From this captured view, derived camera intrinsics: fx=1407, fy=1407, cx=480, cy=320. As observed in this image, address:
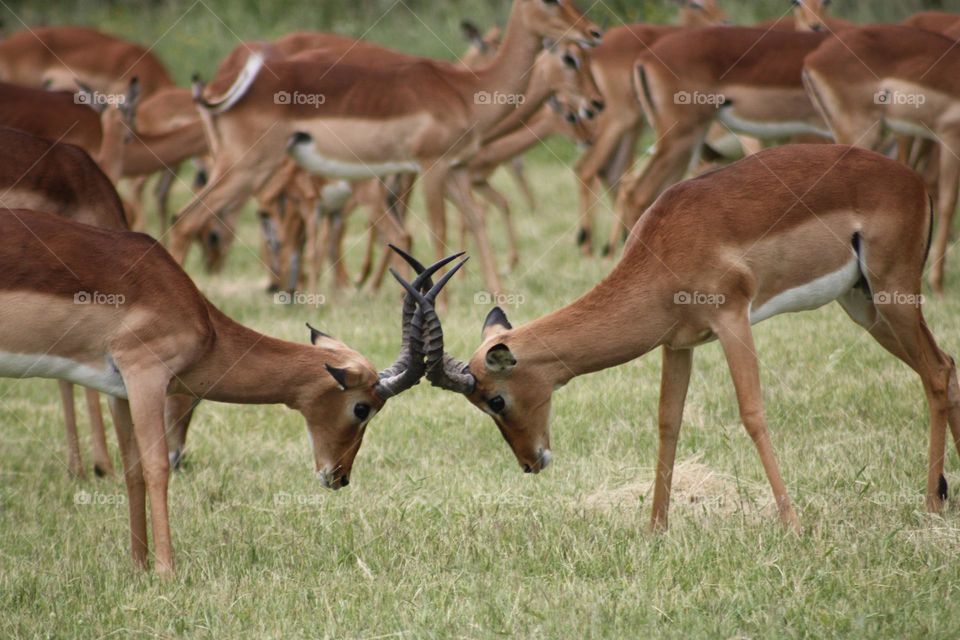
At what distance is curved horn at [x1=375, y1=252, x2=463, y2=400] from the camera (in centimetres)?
520

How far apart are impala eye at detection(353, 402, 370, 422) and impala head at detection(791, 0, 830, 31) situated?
23.1 ft

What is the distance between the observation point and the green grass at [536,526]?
14.9ft

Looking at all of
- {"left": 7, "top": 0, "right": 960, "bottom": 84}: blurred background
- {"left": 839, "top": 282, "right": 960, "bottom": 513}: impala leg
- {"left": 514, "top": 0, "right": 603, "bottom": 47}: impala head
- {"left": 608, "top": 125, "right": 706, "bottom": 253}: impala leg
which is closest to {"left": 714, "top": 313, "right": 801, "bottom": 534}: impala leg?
{"left": 839, "top": 282, "right": 960, "bottom": 513}: impala leg

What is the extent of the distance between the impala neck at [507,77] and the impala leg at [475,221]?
456 mm

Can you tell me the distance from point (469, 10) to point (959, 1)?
711cm

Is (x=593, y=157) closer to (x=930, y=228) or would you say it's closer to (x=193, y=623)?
(x=930, y=228)

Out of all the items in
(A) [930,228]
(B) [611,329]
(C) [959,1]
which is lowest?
(B) [611,329]

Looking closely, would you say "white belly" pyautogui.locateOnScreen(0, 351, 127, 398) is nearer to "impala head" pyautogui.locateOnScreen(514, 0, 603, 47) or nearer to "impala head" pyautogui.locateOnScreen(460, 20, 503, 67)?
"impala head" pyautogui.locateOnScreen(514, 0, 603, 47)

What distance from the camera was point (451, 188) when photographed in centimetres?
1060

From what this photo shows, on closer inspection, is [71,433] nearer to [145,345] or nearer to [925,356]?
[145,345]

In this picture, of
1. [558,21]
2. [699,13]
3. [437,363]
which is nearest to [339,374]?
[437,363]

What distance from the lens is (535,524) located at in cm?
550

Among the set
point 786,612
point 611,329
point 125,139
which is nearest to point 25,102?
point 125,139

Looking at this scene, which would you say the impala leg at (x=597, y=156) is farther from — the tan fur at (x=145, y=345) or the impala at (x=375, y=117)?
the tan fur at (x=145, y=345)
